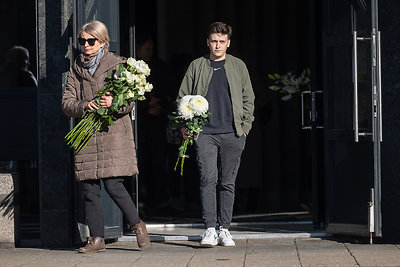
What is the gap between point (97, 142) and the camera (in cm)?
798

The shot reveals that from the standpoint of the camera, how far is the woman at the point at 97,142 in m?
7.95

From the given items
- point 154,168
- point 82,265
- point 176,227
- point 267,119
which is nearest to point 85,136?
point 82,265

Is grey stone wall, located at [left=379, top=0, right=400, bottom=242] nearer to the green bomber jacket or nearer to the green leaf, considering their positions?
the green bomber jacket

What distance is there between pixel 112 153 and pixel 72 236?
1.37 meters

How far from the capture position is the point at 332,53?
863cm

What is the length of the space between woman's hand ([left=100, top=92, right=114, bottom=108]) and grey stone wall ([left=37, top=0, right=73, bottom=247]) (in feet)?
3.56

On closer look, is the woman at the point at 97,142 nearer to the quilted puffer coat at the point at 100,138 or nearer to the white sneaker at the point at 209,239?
the quilted puffer coat at the point at 100,138

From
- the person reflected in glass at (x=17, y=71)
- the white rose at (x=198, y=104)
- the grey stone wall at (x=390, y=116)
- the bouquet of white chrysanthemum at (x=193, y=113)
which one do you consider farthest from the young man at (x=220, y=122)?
the person reflected in glass at (x=17, y=71)

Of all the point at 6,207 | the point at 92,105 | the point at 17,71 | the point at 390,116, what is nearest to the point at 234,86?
the point at 92,105

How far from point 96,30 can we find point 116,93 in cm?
57

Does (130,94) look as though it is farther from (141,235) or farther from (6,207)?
(6,207)

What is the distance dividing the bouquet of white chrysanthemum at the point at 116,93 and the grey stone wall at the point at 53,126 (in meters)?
0.96

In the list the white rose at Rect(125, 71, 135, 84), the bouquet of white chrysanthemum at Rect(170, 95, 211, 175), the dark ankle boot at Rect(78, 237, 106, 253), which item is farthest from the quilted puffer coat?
the dark ankle boot at Rect(78, 237, 106, 253)

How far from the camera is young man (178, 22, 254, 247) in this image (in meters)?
8.32
